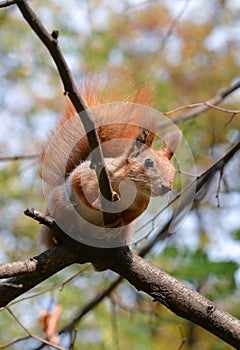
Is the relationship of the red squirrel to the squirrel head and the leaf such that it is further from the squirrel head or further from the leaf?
the leaf

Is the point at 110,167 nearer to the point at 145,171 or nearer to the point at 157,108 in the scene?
the point at 145,171

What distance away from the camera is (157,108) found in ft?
9.39

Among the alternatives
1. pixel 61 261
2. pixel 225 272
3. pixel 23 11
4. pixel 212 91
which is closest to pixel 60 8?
pixel 212 91

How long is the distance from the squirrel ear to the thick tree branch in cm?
40

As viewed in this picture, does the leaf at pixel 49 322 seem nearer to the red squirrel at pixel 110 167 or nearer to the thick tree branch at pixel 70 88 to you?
the red squirrel at pixel 110 167

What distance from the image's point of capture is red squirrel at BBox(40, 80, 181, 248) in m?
1.84

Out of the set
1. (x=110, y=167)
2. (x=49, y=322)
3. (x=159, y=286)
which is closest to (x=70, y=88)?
(x=110, y=167)

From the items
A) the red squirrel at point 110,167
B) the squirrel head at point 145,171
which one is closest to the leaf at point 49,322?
the red squirrel at point 110,167

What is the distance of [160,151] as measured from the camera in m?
2.02

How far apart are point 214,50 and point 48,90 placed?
1.36m

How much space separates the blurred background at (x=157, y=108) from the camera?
3.10m

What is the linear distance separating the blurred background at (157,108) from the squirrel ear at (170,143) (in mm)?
774

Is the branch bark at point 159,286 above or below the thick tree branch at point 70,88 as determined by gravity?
below

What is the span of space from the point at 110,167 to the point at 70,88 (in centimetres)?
53
